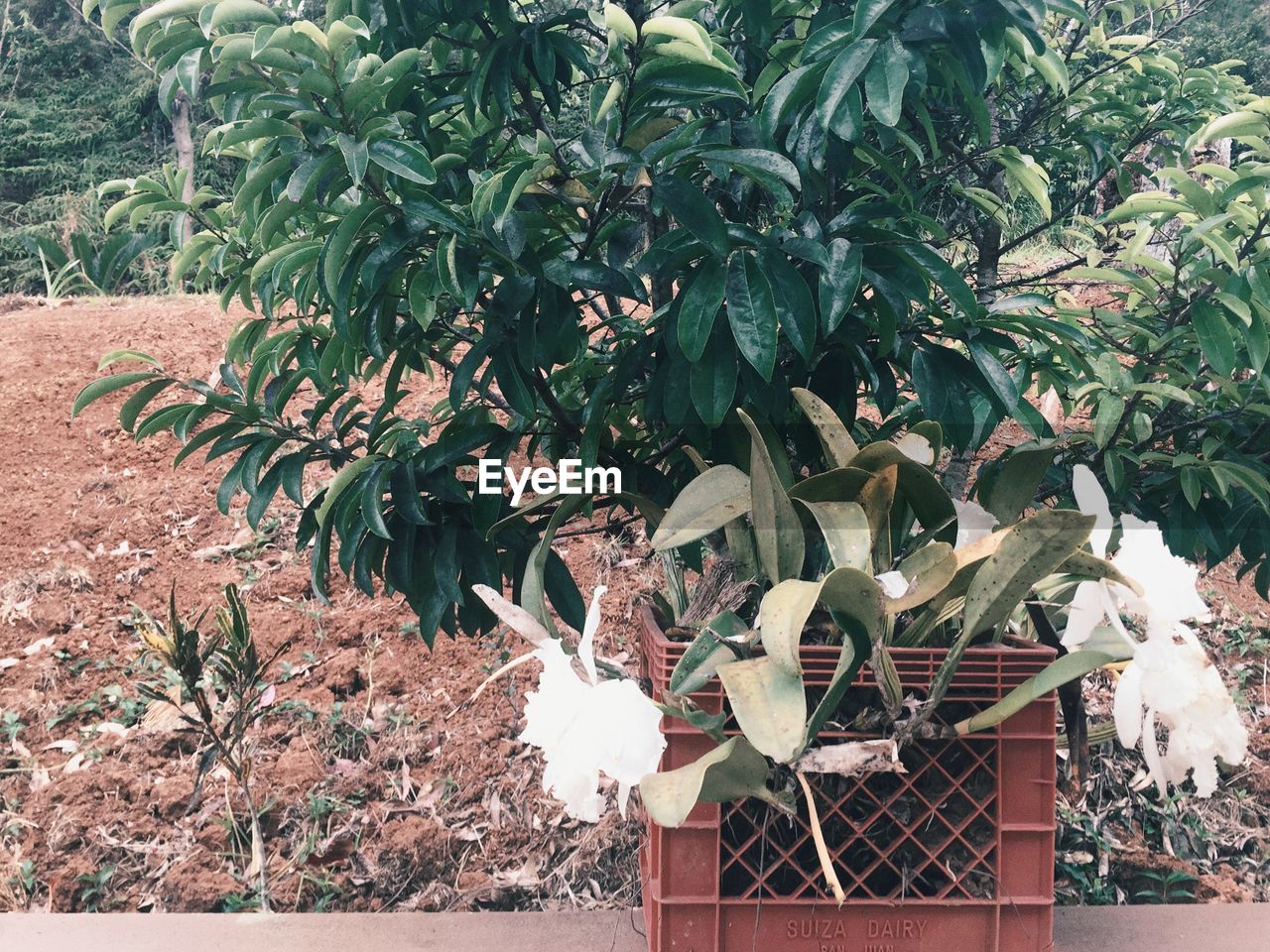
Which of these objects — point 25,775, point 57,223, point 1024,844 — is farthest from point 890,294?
point 57,223

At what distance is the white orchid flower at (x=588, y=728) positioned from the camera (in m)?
0.68

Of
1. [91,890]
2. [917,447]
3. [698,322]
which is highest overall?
[698,322]

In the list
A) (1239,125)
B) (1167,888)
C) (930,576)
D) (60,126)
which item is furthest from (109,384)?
(60,126)

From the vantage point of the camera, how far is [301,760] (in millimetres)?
1826

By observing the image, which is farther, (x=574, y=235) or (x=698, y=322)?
(x=574, y=235)

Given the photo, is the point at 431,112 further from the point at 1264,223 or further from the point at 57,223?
the point at 57,223

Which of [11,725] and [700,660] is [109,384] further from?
[11,725]

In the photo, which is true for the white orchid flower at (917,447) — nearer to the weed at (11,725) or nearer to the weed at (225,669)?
the weed at (225,669)

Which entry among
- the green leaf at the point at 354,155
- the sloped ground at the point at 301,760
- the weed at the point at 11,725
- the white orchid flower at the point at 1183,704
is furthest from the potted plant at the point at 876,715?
the weed at the point at 11,725

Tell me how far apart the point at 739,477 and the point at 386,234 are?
1.26ft

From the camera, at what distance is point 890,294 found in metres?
0.90

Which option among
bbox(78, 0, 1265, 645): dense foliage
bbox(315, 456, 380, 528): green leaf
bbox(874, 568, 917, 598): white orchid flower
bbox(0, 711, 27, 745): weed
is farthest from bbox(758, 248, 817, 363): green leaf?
bbox(0, 711, 27, 745): weed

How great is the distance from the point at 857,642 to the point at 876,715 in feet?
0.36

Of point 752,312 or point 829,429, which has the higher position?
point 752,312
